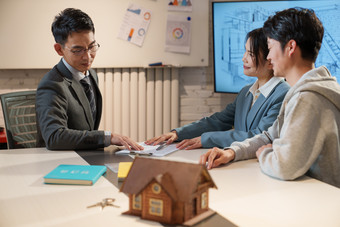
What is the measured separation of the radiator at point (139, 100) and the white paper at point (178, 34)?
0.74 ft

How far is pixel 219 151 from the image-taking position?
67.7 inches

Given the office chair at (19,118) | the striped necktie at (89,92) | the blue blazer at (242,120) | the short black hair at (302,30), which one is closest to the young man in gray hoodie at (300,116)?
the short black hair at (302,30)

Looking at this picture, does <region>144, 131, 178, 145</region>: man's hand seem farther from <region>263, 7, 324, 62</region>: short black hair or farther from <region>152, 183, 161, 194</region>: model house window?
<region>152, 183, 161, 194</region>: model house window

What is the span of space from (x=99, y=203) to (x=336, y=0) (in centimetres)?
271

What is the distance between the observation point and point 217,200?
130cm

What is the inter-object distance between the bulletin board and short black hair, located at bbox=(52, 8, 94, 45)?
57.4 inches

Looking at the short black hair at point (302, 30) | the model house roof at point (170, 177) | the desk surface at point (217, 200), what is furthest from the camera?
the short black hair at point (302, 30)

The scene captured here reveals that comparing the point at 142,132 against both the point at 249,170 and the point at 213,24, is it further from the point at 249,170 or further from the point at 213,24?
the point at 249,170

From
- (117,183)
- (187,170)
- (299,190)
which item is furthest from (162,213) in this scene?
(299,190)

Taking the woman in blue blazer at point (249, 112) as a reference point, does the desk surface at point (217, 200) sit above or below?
below

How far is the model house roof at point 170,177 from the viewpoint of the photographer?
Answer: 1.02m

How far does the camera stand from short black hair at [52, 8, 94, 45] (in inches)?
86.6

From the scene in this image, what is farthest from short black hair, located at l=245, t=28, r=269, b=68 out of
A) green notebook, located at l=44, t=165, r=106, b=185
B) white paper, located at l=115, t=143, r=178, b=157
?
green notebook, located at l=44, t=165, r=106, b=185

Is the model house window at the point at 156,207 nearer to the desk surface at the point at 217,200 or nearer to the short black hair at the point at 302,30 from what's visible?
the desk surface at the point at 217,200
